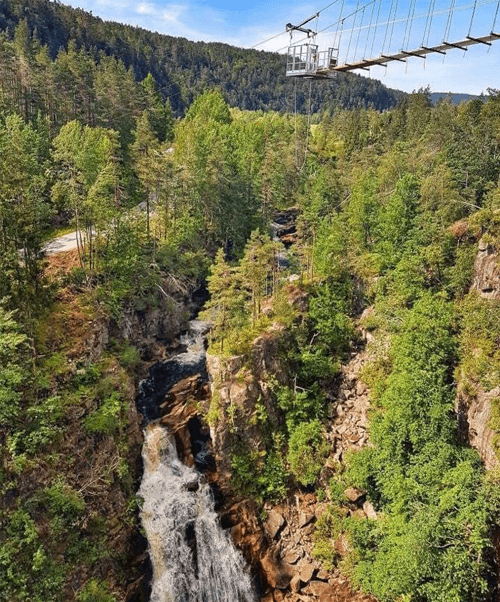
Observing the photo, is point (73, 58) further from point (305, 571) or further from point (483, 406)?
point (305, 571)

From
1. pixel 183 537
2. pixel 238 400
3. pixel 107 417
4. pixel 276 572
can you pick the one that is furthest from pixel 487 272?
pixel 107 417

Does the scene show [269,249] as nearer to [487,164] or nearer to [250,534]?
[250,534]

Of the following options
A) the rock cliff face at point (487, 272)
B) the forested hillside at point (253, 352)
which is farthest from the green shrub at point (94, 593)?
the rock cliff face at point (487, 272)

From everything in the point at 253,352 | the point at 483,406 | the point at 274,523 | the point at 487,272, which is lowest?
the point at 274,523

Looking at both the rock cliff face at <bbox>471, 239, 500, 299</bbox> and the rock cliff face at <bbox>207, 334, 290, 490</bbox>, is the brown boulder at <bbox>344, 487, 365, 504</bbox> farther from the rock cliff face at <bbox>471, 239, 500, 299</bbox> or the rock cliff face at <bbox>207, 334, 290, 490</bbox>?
the rock cliff face at <bbox>471, 239, 500, 299</bbox>

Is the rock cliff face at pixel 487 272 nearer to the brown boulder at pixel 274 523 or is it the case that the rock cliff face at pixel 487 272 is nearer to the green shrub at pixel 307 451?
the green shrub at pixel 307 451

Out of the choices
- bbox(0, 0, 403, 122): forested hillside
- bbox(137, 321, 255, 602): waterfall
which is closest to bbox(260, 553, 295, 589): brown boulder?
bbox(137, 321, 255, 602): waterfall

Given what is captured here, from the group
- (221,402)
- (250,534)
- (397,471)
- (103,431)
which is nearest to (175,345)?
(221,402)
